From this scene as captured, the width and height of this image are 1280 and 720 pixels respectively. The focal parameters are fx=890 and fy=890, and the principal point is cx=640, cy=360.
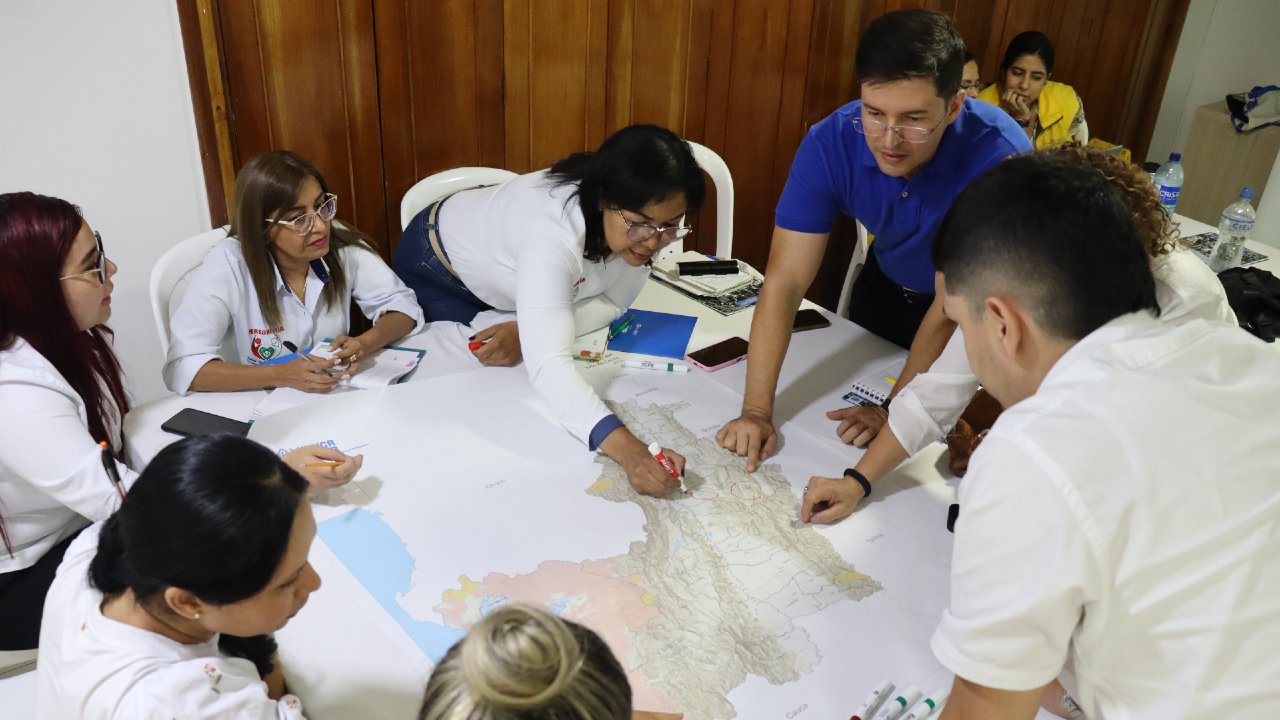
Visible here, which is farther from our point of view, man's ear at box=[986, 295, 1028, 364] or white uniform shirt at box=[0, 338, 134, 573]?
white uniform shirt at box=[0, 338, 134, 573]

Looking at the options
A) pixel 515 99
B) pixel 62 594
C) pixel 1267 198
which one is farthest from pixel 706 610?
pixel 1267 198

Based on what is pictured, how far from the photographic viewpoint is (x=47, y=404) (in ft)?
4.74

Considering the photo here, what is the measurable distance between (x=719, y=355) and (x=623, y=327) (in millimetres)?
262

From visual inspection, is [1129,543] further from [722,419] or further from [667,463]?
[722,419]

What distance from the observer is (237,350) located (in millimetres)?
2062

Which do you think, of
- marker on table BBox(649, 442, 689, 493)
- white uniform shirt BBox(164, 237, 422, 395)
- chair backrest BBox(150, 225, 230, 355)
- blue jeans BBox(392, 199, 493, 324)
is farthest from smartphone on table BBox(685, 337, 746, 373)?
chair backrest BBox(150, 225, 230, 355)

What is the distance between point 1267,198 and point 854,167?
284 centimetres

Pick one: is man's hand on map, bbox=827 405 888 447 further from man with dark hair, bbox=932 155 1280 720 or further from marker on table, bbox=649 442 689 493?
man with dark hair, bbox=932 155 1280 720

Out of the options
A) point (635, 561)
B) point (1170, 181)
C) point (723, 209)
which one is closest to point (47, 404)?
point (635, 561)

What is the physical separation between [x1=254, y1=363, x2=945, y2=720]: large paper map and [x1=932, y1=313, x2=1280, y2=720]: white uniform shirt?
327 millimetres

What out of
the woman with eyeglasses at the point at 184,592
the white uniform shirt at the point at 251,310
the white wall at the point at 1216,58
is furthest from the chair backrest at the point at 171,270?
the white wall at the point at 1216,58

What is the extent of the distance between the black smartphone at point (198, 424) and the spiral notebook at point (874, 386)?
1.24 m

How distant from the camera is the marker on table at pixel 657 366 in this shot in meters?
2.02

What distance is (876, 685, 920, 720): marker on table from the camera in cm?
115
